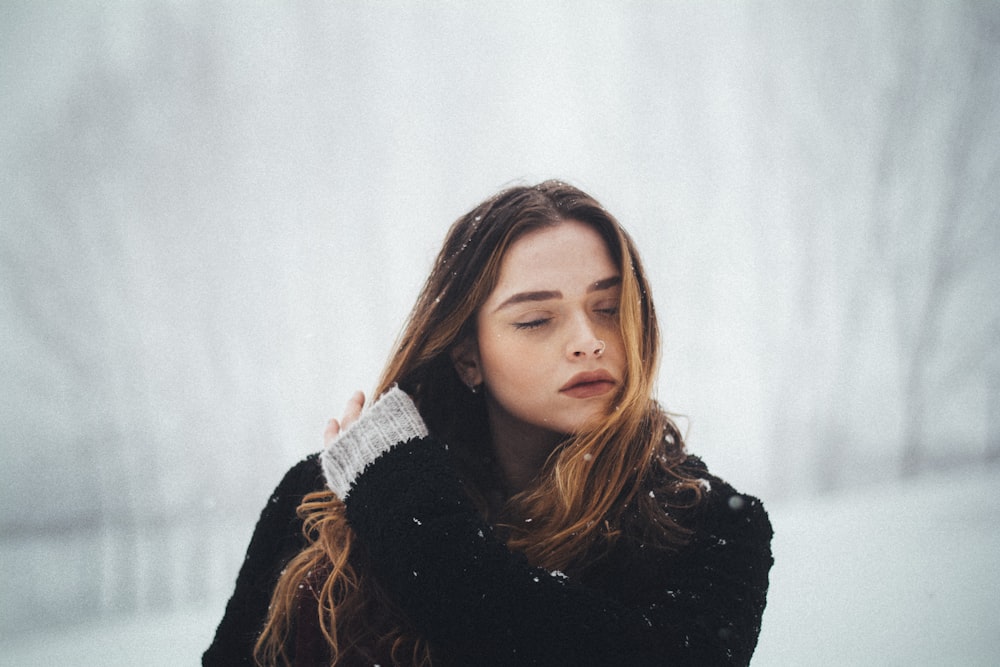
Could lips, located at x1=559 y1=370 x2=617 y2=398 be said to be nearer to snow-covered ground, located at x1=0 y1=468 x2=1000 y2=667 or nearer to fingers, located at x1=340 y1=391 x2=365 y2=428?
fingers, located at x1=340 y1=391 x2=365 y2=428

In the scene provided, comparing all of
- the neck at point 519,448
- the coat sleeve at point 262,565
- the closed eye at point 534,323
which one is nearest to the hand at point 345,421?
the coat sleeve at point 262,565

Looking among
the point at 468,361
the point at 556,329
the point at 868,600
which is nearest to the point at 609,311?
the point at 556,329

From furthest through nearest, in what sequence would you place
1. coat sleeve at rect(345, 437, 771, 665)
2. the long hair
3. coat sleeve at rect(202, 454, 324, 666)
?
coat sleeve at rect(202, 454, 324, 666) < the long hair < coat sleeve at rect(345, 437, 771, 665)

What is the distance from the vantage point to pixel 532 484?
1153 millimetres

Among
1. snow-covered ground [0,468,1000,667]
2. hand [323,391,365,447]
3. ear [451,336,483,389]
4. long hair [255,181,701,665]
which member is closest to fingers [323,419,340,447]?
hand [323,391,365,447]

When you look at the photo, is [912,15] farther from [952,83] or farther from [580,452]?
[580,452]

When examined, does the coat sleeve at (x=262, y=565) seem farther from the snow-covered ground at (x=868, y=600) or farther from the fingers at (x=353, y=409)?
the snow-covered ground at (x=868, y=600)

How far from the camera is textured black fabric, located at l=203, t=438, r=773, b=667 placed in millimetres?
753

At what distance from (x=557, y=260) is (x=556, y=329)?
13cm

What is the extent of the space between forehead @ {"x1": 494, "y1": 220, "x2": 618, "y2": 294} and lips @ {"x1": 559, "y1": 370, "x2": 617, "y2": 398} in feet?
0.54

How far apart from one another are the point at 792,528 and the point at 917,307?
1.30 meters

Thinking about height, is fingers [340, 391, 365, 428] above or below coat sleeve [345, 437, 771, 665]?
above

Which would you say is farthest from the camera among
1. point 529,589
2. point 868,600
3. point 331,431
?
point 868,600

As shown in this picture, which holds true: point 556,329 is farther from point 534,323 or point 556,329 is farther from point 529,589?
point 529,589
